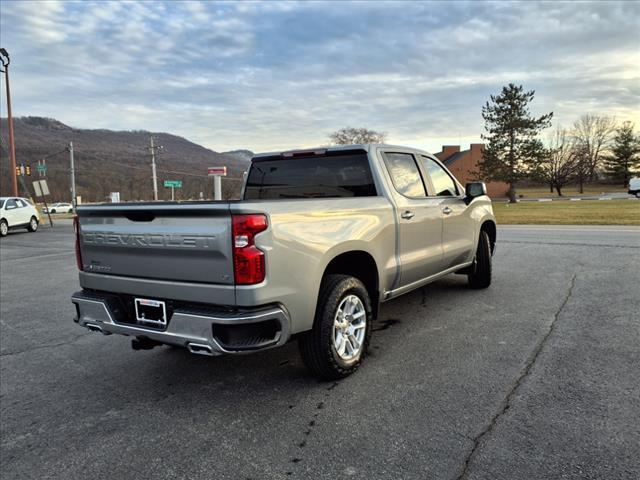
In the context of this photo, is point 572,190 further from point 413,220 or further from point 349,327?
point 349,327

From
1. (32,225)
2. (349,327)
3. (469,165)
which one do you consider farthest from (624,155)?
(349,327)

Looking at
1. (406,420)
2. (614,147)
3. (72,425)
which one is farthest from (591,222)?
(614,147)

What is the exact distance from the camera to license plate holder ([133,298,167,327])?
322cm

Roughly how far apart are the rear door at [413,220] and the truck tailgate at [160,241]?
6.48 ft

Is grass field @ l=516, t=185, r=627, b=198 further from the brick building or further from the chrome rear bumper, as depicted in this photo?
the chrome rear bumper

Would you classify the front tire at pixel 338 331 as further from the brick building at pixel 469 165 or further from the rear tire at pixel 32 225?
the brick building at pixel 469 165

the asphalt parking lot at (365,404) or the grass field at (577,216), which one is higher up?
the grass field at (577,216)

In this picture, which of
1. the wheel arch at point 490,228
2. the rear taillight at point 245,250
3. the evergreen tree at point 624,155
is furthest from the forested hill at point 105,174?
the rear taillight at point 245,250

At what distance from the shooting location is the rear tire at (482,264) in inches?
254

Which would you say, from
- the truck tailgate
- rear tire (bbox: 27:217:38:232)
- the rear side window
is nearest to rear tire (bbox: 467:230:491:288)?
the rear side window

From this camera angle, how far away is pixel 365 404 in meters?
3.24

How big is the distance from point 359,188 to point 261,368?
1.87 m

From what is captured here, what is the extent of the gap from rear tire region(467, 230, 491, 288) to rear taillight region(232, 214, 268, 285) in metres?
A: 4.28

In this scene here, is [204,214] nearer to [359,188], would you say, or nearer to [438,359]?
[359,188]
